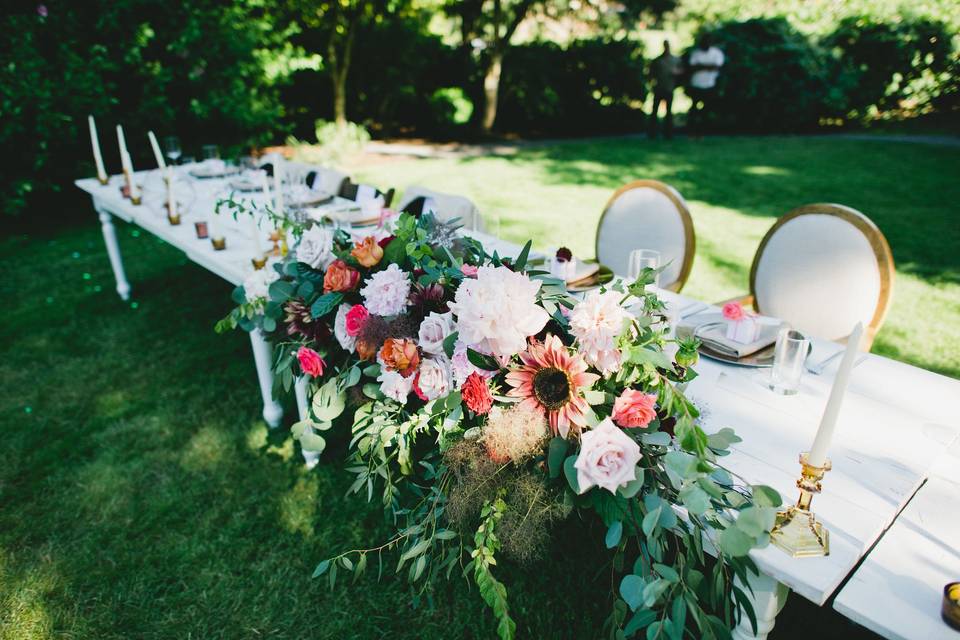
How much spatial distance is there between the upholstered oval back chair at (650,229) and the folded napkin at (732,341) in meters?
0.82

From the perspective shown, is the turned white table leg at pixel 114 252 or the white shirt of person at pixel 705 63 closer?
the turned white table leg at pixel 114 252

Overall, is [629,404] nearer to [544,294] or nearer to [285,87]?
[544,294]

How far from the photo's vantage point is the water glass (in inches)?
61.3

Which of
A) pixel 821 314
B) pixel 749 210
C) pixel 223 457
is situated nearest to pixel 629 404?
pixel 821 314

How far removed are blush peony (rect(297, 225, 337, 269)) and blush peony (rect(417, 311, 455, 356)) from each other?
49 centimetres

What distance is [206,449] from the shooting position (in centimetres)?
284

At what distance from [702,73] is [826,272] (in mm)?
9663

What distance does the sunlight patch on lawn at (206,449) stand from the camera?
2746 millimetres

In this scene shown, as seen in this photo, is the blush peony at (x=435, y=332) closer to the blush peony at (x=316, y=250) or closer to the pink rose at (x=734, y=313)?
the blush peony at (x=316, y=250)

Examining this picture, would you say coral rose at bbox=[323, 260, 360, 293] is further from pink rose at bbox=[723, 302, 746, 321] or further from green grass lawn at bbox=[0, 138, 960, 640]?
pink rose at bbox=[723, 302, 746, 321]

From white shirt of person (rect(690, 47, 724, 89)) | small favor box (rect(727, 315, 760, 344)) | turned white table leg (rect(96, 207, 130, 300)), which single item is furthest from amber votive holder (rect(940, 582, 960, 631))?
white shirt of person (rect(690, 47, 724, 89))

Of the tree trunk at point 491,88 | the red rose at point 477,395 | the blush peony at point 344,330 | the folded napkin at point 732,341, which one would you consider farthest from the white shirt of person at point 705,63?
the red rose at point 477,395

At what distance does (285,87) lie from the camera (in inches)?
404

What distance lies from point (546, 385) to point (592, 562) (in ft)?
4.14
